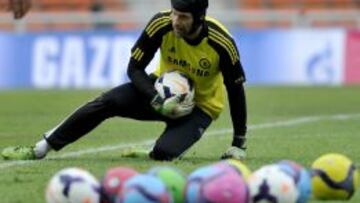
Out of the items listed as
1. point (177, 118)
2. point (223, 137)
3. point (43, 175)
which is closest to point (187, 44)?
point (177, 118)

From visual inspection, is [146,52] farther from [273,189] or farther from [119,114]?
[273,189]

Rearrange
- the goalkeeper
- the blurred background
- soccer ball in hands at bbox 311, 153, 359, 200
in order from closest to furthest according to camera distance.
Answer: soccer ball in hands at bbox 311, 153, 359, 200, the goalkeeper, the blurred background

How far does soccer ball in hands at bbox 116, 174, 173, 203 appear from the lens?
22.3 ft

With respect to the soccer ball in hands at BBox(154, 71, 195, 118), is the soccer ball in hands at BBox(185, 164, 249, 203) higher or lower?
higher

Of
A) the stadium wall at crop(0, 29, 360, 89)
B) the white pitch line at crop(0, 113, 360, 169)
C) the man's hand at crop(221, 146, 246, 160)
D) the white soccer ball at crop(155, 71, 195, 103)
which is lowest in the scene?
the stadium wall at crop(0, 29, 360, 89)

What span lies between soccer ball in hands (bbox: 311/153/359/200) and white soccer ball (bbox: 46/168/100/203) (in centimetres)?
162

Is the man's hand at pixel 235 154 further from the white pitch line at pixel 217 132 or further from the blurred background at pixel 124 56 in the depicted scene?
the blurred background at pixel 124 56

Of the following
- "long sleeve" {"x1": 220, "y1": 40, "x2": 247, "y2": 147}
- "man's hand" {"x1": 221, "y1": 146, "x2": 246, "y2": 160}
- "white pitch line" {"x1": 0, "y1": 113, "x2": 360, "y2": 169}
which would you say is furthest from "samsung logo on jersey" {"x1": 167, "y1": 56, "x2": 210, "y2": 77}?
"white pitch line" {"x1": 0, "y1": 113, "x2": 360, "y2": 169}

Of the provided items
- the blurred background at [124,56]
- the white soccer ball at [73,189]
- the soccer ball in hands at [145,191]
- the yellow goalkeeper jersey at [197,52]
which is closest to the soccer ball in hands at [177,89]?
the yellow goalkeeper jersey at [197,52]

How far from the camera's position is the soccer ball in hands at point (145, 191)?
6.79 m

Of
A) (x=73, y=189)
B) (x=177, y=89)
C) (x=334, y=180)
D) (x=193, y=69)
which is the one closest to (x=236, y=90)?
(x=193, y=69)

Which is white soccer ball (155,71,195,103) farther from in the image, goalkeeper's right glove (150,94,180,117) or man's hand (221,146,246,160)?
man's hand (221,146,246,160)

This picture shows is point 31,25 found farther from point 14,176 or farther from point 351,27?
point 14,176

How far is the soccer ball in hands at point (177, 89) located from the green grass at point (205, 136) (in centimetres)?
47
